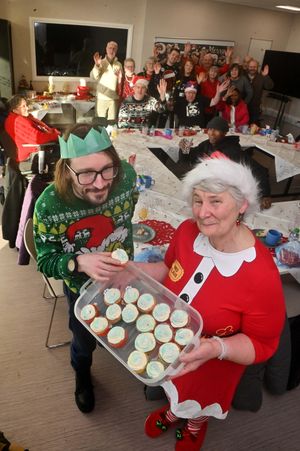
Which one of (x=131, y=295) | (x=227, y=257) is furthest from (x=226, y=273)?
(x=131, y=295)

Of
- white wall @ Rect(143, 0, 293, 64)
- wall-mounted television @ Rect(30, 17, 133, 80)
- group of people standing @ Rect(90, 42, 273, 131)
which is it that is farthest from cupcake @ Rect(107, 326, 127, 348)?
white wall @ Rect(143, 0, 293, 64)

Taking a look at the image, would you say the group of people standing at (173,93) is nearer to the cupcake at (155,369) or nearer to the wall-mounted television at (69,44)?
the wall-mounted television at (69,44)

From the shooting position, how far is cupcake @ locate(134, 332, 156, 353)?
124 centimetres

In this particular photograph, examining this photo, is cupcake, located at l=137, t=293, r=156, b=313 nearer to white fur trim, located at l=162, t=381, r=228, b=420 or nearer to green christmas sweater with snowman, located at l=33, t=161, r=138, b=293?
green christmas sweater with snowman, located at l=33, t=161, r=138, b=293

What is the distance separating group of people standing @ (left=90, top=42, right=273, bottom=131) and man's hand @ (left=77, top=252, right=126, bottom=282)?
11.0ft

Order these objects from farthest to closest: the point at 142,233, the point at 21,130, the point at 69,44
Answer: the point at 69,44 → the point at 21,130 → the point at 142,233

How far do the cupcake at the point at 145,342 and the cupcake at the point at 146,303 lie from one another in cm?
10

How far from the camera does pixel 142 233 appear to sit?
2.26m

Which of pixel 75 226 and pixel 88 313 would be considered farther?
pixel 75 226

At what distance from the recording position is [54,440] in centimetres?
182

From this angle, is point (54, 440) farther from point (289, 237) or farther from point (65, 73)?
point (65, 73)

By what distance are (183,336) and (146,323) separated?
0.17m

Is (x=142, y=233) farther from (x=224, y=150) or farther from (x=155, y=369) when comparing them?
(x=224, y=150)

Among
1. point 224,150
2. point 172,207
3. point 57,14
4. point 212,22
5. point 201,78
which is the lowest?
point 172,207
